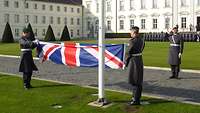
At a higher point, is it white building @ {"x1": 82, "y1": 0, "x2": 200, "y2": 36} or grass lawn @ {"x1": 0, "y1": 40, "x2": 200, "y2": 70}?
white building @ {"x1": 82, "y1": 0, "x2": 200, "y2": 36}

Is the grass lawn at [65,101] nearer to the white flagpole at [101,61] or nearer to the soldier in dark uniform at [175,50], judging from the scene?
the white flagpole at [101,61]

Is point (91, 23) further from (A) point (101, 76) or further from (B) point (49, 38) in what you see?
(A) point (101, 76)

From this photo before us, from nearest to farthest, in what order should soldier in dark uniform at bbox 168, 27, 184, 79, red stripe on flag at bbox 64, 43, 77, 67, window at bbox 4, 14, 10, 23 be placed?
1. red stripe on flag at bbox 64, 43, 77, 67
2. soldier in dark uniform at bbox 168, 27, 184, 79
3. window at bbox 4, 14, 10, 23

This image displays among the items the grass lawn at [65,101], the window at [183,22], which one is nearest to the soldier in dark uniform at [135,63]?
the grass lawn at [65,101]

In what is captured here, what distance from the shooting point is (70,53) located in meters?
12.7

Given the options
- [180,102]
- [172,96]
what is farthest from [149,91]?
[180,102]

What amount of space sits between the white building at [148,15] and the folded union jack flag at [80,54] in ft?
186

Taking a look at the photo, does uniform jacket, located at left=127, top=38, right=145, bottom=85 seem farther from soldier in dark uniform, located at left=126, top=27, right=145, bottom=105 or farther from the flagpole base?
the flagpole base

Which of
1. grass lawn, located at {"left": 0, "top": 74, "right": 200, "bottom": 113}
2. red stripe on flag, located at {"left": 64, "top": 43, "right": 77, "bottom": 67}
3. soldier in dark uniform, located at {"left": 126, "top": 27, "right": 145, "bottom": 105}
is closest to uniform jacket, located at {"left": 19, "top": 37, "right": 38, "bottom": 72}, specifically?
grass lawn, located at {"left": 0, "top": 74, "right": 200, "bottom": 113}

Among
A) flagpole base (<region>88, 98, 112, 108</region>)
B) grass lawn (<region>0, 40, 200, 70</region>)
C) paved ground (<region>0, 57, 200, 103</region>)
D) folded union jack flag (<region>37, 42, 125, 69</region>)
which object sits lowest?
flagpole base (<region>88, 98, 112, 108</region>)

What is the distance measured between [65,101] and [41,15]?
254ft

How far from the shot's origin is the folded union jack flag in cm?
1134

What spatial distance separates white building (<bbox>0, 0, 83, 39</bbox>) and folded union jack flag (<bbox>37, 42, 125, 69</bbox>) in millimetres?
66737

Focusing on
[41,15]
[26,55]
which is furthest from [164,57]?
[41,15]
